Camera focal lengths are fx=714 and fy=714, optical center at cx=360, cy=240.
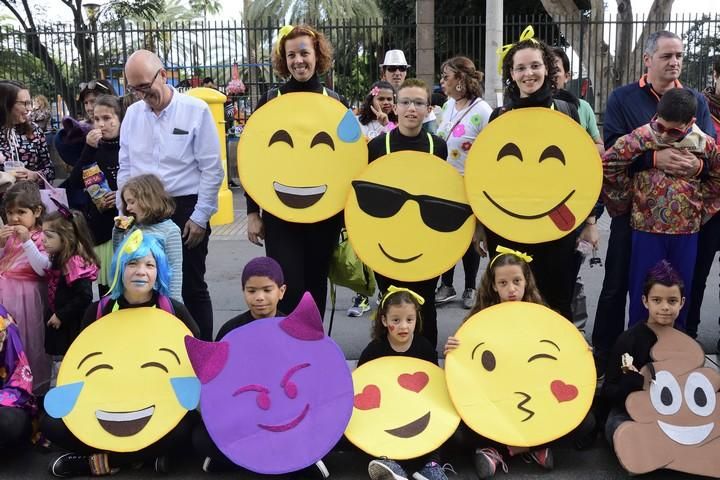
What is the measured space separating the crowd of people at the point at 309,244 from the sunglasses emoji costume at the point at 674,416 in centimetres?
8

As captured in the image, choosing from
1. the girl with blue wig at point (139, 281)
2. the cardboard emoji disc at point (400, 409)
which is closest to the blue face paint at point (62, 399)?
the girl with blue wig at point (139, 281)

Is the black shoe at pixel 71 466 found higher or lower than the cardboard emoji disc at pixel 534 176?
lower

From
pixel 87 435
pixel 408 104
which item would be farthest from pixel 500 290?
pixel 87 435

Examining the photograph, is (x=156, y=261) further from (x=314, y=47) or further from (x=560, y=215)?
(x=560, y=215)

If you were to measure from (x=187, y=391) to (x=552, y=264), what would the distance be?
1843 mm

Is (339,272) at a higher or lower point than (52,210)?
lower

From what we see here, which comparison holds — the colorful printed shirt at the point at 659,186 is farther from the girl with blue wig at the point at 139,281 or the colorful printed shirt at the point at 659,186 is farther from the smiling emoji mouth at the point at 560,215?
the girl with blue wig at the point at 139,281

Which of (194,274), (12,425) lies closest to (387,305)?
(194,274)

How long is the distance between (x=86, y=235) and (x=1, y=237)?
16.3 inches

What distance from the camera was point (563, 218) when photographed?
3396 millimetres

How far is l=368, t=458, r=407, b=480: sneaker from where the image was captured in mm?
2896

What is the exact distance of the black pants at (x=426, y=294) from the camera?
3.64 metres

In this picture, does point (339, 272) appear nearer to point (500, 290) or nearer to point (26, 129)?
point (500, 290)

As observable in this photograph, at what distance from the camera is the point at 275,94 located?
372cm
